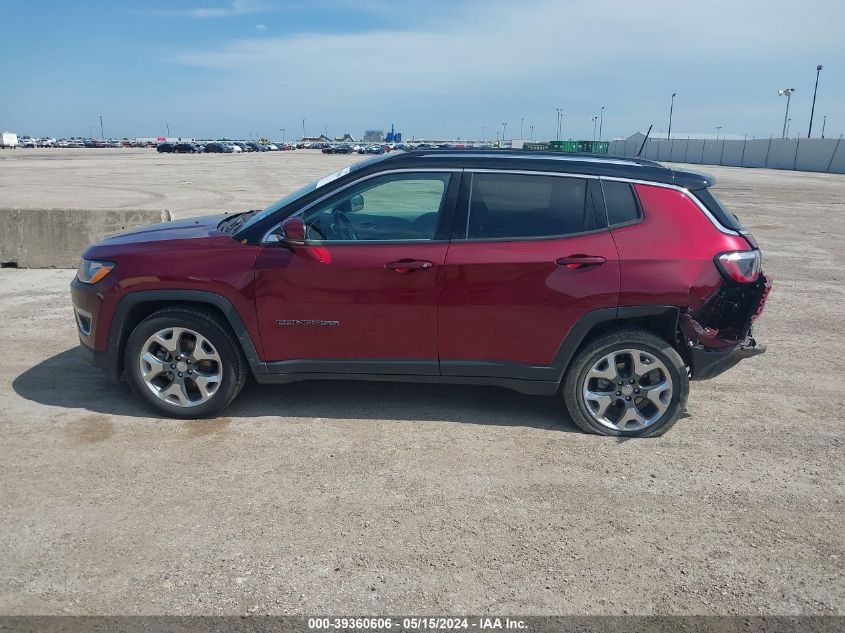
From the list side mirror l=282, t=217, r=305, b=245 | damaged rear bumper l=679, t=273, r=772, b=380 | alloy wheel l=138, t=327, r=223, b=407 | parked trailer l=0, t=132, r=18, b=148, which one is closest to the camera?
side mirror l=282, t=217, r=305, b=245

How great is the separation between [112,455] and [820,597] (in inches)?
153

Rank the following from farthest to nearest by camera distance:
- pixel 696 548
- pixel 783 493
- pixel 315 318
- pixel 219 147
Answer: pixel 219 147
pixel 315 318
pixel 783 493
pixel 696 548

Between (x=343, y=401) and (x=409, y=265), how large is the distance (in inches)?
52.4

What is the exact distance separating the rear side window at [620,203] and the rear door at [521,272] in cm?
6

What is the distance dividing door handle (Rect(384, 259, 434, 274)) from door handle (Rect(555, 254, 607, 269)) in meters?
0.84

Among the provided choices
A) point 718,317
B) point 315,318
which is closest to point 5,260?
point 315,318

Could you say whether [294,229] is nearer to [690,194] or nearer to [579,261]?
[579,261]

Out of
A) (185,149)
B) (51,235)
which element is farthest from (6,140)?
(51,235)

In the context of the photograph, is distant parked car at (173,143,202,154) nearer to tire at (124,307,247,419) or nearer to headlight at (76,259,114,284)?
headlight at (76,259,114,284)

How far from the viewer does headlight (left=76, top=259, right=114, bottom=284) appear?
15.4ft

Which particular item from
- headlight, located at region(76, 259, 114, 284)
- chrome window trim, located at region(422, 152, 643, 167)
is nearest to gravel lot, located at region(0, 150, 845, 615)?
headlight, located at region(76, 259, 114, 284)

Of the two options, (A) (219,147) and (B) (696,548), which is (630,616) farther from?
(A) (219,147)

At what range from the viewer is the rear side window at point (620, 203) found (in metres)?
4.43

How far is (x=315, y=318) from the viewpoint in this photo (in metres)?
4.52
